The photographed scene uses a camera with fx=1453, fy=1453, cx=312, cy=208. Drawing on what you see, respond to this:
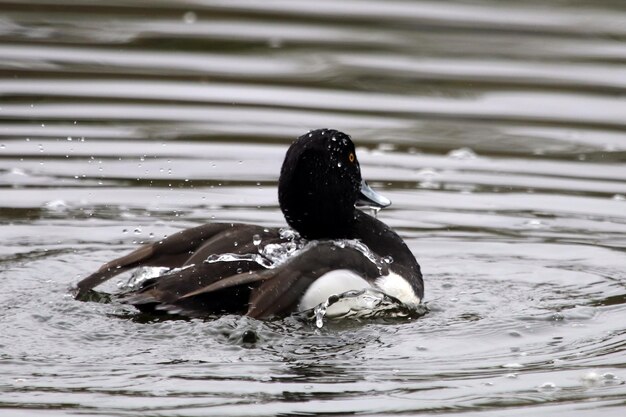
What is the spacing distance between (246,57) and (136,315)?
6.32 meters

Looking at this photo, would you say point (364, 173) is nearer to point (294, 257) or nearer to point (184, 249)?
point (184, 249)

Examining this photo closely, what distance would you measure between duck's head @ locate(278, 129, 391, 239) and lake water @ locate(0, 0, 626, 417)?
713 millimetres

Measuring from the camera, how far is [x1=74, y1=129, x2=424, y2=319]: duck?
7.43m

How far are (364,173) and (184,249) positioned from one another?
3.14 metres

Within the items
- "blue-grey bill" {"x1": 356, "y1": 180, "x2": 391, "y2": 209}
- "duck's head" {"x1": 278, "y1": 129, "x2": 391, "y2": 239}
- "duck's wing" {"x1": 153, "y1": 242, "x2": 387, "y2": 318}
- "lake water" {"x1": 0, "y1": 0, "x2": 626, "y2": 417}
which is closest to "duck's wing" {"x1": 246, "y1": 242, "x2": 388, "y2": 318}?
"duck's wing" {"x1": 153, "y1": 242, "x2": 387, "y2": 318}

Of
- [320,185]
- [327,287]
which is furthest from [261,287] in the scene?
[320,185]

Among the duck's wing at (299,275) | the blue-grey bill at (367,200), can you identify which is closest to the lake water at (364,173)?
the duck's wing at (299,275)

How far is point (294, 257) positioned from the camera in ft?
25.0

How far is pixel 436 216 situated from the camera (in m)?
9.91

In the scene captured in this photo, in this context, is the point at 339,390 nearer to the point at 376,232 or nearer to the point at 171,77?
the point at 376,232

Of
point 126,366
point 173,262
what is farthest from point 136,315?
point 126,366

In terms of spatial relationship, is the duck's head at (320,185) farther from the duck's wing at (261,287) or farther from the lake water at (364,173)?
the lake water at (364,173)

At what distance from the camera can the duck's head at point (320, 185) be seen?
7.92m

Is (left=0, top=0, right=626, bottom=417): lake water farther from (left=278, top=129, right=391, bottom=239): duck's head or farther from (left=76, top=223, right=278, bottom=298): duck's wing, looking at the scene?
(left=278, top=129, right=391, bottom=239): duck's head
